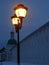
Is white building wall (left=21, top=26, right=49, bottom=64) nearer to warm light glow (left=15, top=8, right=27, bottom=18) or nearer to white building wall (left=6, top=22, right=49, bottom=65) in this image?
white building wall (left=6, top=22, right=49, bottom=65)

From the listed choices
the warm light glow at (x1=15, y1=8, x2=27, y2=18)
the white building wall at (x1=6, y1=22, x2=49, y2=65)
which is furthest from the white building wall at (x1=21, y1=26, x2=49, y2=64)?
the warm light glow at (x1=15, y1=8, x2=27, y2=18)

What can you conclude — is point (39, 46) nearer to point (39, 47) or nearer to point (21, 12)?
point (39, 47)

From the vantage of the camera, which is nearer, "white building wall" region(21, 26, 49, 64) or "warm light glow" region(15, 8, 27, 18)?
"warm light glow" region(15, 8, 27, 18)

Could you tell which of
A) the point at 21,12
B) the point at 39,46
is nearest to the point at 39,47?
the point at 39,46

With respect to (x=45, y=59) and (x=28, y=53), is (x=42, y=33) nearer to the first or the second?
(x=45, y=59)

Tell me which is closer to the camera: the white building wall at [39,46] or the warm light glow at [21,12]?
the warm light glow at [21,12]

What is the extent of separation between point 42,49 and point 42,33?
4.12ft

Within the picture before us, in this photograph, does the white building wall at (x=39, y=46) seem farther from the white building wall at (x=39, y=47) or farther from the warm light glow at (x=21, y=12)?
the warm light glow at (x=21, y=12)

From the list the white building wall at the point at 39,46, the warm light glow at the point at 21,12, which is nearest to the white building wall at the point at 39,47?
the white building wall at the point at 39,46

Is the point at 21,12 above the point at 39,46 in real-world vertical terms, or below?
below

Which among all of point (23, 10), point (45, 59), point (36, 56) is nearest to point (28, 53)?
point (36, 56)

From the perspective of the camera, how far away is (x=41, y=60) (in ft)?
74.4

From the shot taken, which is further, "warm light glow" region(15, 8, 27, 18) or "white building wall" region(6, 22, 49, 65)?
"white building wall" region(6, 22, 49, 65)

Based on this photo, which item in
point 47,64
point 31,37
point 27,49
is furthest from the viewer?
point 27,49
